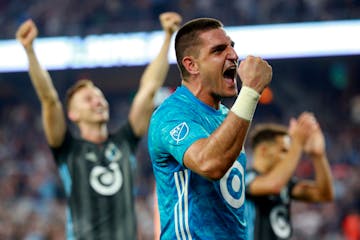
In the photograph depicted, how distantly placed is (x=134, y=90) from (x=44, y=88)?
11852 mm

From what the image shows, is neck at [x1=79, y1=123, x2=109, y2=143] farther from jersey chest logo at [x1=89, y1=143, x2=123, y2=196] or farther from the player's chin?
the player's chin

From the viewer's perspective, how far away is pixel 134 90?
17609mm

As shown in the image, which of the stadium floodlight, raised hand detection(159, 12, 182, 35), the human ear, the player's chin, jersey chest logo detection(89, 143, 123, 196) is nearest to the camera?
the player's chin

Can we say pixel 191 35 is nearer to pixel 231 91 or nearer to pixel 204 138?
pixel 231 91

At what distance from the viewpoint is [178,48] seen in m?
3.80

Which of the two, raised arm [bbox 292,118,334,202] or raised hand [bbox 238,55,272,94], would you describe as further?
raised arm [bbox 292,118,334,202]

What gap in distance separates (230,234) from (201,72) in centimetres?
79

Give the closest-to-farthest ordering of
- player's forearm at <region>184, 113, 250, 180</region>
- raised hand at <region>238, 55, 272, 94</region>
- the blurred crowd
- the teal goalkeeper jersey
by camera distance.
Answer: player's forearm at <region>184, 113, 250, 180</region>
raised hand at <region>238, 55, 272, 94</region>
the teal goalkeeper jersey
the blurred crowd

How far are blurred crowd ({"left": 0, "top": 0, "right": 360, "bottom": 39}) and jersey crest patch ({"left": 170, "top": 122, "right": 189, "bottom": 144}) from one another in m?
11.7

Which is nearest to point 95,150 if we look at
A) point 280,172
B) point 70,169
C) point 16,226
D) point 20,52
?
point 70,169

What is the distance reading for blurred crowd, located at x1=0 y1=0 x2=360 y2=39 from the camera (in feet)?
49.5

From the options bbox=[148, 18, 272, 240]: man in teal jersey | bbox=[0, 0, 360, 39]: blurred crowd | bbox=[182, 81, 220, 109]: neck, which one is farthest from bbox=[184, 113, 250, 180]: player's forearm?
bbox=[0, 0, 360, 39]: blurred crowd

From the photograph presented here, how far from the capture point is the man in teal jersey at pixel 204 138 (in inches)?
129

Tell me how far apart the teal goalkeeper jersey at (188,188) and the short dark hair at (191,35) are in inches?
9.6
